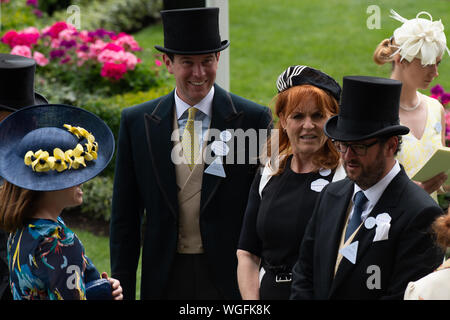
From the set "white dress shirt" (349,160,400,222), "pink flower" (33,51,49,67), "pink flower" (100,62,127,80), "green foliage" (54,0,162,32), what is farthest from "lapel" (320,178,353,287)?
"green foliage" (54,0,162,32)

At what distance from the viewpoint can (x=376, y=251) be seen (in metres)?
3.26

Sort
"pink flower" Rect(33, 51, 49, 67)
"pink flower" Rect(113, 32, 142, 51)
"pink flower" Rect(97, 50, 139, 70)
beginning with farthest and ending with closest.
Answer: "pink flower" Rect(113, 32, 142, 51) < "pink flower" Rect(33, 51, 49, 67) < "pink flower" Rect(97, 50, 139, 70)

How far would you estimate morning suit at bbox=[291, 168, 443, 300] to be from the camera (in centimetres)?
318

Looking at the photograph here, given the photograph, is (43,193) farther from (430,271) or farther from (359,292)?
(430,271)

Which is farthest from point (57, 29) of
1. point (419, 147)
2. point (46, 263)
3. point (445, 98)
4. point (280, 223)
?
point (46, 263)

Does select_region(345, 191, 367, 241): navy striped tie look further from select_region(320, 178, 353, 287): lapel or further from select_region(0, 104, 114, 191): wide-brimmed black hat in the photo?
select_region(0, 104, 114, 191): wide-brimmed black hat

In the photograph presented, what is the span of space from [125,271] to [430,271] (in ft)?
6.22

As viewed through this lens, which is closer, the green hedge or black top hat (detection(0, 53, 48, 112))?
black top hat (detection(0, 53, 48, 112))

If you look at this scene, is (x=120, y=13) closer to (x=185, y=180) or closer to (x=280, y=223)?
(x=185, y=180)

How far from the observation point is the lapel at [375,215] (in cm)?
328

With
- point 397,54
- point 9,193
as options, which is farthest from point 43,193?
point 397,54

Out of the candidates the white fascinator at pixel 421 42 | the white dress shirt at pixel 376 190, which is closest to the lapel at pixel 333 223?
the white dress shirt at pixel 376 190

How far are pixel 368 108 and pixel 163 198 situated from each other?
4.53ft

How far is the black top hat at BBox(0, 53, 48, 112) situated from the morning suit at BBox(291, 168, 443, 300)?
194cm
